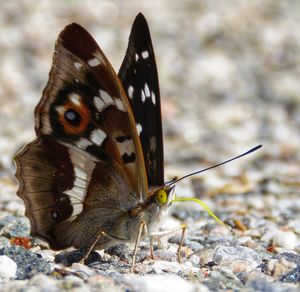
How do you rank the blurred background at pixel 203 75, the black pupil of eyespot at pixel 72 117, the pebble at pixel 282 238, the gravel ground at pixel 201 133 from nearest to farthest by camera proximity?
the gravel ground at pixel 201 133 < the black pupil of eyespot at pixel 72 117 < the pebble at pixel 282 238 < the blurred background at pixel 203 75

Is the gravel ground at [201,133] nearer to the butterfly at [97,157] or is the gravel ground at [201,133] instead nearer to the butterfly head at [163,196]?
the butterfly at [97,157]

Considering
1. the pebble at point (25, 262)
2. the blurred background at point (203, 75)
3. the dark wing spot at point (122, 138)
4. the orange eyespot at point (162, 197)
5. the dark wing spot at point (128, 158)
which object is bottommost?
the pebble at point (25, 262)

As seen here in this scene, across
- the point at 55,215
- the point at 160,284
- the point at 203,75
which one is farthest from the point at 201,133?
the point at 160,284

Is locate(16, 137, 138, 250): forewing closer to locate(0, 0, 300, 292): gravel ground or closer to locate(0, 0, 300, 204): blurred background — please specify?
locate(0, 0, 300, 292): gravel ground

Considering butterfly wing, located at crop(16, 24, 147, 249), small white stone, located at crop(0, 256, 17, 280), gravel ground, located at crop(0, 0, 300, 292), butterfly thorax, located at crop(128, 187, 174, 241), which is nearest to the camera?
small white stone, located at crop(0, 256, 17, 280)

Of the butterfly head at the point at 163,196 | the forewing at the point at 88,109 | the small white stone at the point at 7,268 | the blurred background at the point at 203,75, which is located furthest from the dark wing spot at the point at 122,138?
the blurred background at the point at 203,75

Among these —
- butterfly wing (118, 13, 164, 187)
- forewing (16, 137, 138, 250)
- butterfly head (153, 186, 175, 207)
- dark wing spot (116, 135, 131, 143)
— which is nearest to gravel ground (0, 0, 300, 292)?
forewing (16, 137, 138, 250)

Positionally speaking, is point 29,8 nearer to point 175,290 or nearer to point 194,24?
point 194,24

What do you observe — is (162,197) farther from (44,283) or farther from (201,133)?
(201,133)
